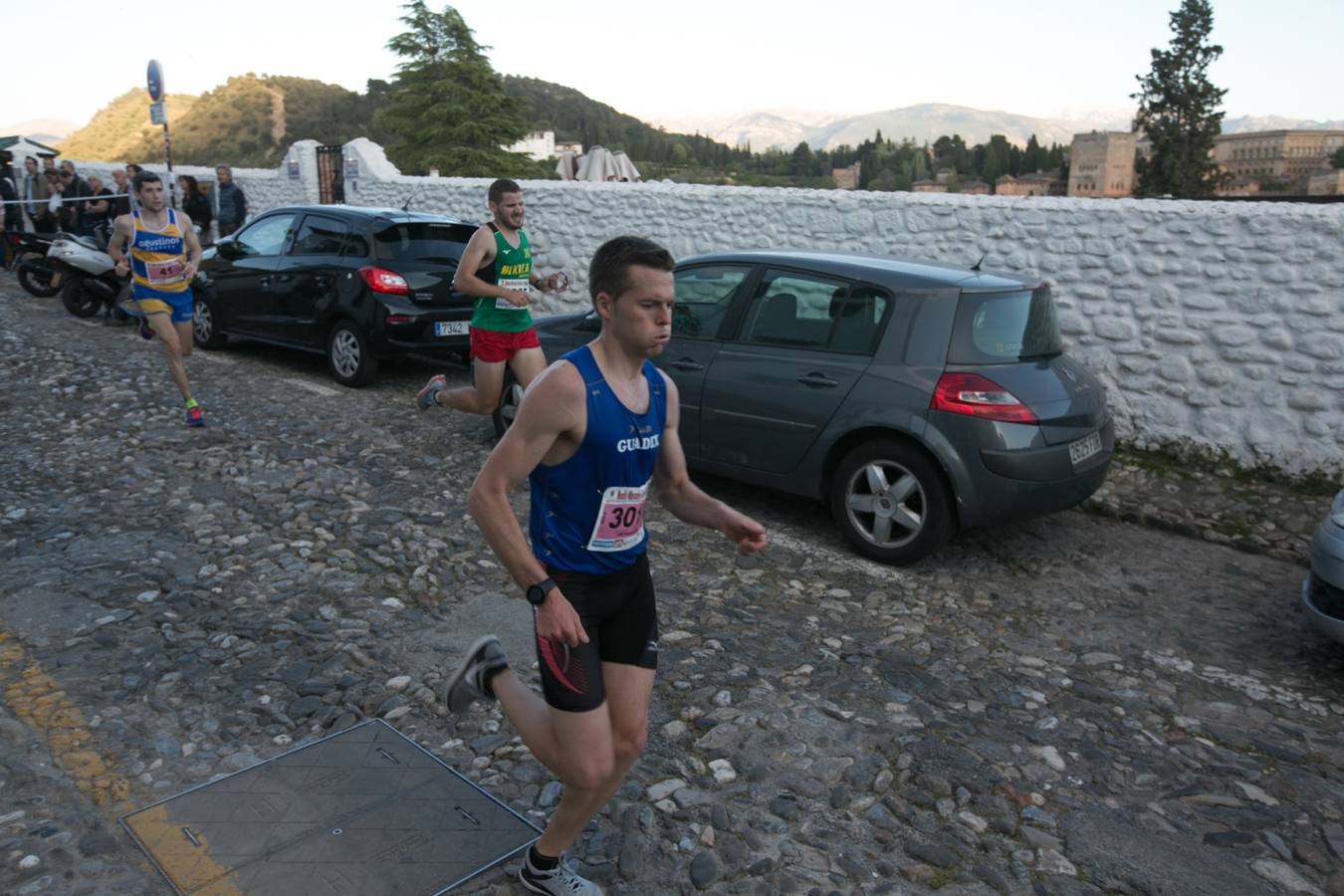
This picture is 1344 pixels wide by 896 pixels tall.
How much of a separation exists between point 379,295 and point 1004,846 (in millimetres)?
7775

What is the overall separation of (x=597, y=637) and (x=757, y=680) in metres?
1.75

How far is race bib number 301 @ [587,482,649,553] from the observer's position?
2.74 m

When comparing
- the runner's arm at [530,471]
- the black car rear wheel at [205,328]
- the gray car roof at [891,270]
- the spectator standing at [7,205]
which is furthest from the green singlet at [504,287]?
the spectator standing at [7,205]

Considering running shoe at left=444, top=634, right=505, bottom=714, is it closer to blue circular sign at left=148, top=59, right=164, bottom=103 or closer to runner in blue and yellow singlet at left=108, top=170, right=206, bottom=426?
runner in blue and yellow singlet at left=108, top=170, right=206, bottom=426

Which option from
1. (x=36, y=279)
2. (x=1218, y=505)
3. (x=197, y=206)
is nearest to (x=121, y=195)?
(x=197, y=206)

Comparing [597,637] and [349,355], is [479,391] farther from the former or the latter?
[597,637]

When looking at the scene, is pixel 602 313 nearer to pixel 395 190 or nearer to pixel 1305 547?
pixel 1305 547

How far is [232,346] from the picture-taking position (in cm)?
1220

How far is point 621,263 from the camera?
105 inches

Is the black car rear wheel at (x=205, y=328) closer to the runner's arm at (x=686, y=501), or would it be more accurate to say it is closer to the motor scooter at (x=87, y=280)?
the motor scooter at (x=87, y=280)

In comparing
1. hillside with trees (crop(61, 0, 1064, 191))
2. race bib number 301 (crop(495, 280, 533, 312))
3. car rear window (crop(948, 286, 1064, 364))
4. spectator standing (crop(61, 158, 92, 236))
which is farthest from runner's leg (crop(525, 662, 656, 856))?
hillside with trees (crop(61, 0, 1064, 191))

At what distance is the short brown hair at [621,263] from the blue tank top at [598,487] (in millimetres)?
178

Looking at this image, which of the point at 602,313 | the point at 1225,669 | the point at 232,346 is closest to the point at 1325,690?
A: the point at 1225,669

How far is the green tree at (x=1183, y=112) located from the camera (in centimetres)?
6669
